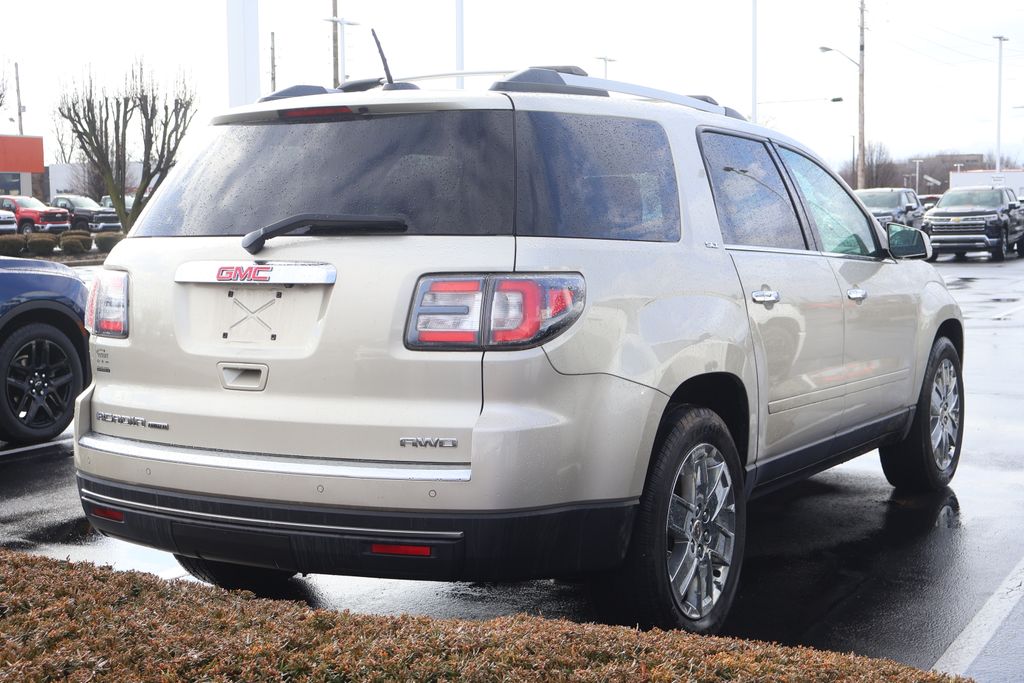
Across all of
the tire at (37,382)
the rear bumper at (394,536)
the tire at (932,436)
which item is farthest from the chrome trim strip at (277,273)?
the tire at (37,382)

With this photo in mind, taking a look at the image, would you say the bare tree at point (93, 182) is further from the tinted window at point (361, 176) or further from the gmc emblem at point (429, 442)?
the gmc emblem at point (429, 442)

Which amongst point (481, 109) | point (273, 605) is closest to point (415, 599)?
point (273, 605)

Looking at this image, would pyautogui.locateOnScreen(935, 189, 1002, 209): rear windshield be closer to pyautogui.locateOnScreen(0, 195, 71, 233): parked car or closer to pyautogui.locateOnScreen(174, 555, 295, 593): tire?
pyautogui.locateOnScreen(0, 195, 71, 233): parked car

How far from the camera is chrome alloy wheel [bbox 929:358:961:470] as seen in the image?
6.84 m

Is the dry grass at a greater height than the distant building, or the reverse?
the distant building

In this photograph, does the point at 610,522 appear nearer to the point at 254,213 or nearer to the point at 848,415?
the point at 254,213

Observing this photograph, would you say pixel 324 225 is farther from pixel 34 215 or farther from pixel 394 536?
pixel 34 215

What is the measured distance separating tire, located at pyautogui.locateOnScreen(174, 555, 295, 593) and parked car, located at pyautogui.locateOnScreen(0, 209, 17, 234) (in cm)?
4275

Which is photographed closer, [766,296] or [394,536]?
[394,536]

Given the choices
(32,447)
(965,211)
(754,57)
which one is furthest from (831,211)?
(754,57)

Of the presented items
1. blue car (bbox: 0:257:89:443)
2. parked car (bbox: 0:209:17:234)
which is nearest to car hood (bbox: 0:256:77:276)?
blue car (bbox: 0:257:89:443)

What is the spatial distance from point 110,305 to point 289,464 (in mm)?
992

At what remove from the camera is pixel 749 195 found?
5113mm

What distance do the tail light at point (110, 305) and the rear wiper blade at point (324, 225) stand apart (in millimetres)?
568
